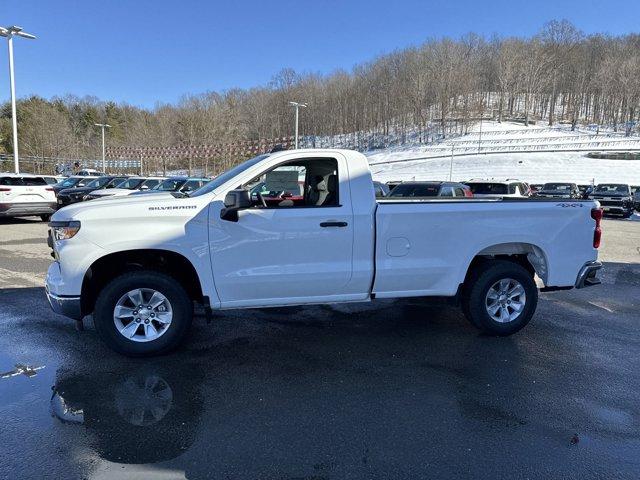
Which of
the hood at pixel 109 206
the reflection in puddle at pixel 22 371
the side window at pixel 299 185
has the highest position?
the side window at pixel 299 185

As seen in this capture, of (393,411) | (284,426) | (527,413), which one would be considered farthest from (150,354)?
(527,413)

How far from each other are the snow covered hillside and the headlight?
43912 mm

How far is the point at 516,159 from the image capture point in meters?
56.8

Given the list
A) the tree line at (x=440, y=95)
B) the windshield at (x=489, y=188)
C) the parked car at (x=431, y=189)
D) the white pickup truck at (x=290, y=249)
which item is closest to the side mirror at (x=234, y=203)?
the white pickup truck at (x=290, y=249)

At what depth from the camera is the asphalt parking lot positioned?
2979 mm

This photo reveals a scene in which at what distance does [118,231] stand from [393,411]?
9.41ft

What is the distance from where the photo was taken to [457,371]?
14.3 ft

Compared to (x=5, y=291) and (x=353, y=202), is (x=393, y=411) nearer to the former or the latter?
(x=353, y=202)

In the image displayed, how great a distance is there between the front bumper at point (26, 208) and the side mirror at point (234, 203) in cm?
1310

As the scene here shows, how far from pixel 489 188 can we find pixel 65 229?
48.8 feet

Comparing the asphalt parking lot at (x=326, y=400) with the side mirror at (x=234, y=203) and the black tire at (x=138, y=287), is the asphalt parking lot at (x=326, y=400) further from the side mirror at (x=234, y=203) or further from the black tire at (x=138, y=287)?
the side mirror at (x=234, y=203)

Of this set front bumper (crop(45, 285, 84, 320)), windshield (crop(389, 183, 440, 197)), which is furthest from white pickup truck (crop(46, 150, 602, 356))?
windshield (crop(389, 183, 440, 197))

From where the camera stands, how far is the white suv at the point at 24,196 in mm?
14188

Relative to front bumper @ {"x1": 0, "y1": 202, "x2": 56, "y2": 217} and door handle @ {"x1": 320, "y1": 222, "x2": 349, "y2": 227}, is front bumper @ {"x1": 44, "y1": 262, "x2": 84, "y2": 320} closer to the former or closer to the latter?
door handle @ {"x1": 320, "y1": 222, "x2": 349, "y2": 227}
